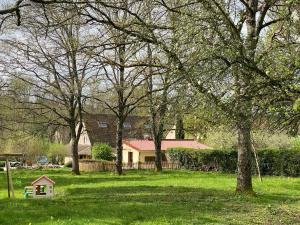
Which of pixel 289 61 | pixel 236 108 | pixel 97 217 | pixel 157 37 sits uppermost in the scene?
pixel 157 37

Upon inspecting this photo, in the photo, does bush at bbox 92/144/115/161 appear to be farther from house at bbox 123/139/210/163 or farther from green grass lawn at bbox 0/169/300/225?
green grass lawn at bbox 0/169/300/225

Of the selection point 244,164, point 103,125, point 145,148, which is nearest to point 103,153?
point 145,148

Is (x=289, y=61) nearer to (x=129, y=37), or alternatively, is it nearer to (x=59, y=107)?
(x=129, y=37)

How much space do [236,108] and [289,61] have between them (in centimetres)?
140

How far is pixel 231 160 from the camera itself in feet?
129

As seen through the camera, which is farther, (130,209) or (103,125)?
(103,125)

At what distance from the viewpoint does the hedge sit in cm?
3409

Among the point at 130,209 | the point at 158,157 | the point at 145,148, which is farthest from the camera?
the point at 145,148

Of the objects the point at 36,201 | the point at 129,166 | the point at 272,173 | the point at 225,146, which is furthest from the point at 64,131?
the point at 36,201

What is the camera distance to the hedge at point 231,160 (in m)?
34.1

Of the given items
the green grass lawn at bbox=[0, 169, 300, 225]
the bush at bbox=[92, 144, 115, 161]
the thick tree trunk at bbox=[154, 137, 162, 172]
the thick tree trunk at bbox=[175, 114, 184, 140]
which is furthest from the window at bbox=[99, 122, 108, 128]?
the green grass lawn at bbox=[0, 169, 300, 225]

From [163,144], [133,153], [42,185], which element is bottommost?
[42,185]

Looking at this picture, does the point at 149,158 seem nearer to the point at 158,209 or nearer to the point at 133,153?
the point at 133,153

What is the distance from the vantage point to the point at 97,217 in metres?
11.2
